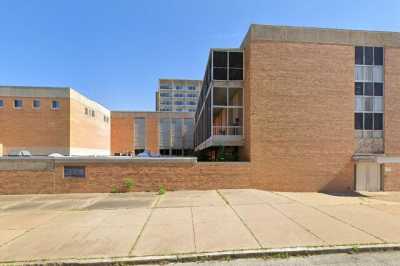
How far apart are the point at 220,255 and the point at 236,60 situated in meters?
13.3

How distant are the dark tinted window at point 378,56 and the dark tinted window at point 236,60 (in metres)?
8.90

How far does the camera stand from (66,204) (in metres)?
10.3

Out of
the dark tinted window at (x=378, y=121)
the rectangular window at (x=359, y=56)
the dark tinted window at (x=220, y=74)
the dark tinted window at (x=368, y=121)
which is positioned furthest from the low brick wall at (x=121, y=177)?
the rectangular window at (x=359, y=56)

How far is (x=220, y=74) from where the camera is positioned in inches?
597

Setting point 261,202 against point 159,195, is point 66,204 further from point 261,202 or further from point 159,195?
point 261,202

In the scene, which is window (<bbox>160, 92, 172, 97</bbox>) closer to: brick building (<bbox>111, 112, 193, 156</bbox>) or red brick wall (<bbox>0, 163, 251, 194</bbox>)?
brick building (<bbox>111, 112, 193, 156</bbox>)

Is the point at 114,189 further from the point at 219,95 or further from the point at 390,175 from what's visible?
the point at 390,175

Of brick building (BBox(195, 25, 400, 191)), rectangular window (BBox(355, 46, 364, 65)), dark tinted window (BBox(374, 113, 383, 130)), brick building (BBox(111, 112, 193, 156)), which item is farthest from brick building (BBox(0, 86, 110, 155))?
dark tinted window (BBox(374, 113, 383, 130))

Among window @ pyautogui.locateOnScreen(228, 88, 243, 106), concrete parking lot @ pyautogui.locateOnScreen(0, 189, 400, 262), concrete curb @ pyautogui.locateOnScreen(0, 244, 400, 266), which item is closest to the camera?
concrete curb @ pyautogui.locateOnScreen(0, 244, 400, 266)

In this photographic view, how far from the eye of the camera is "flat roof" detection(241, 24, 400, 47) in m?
14.6

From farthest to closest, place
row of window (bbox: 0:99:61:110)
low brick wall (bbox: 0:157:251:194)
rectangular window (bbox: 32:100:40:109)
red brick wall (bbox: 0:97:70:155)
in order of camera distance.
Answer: rectangular window (bbox: 32:100:40:109)
row of window (bbox: 0:99:61:110)
red brick wall (bbox: 0:97:70:155)
low brick wall (bbox: 0:157:251:194)

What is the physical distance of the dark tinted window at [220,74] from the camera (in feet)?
49.2

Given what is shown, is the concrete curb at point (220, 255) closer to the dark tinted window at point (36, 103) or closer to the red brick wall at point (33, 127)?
the red brick wall at point (33, 127)

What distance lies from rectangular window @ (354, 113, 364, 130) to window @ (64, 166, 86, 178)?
56.2ft
